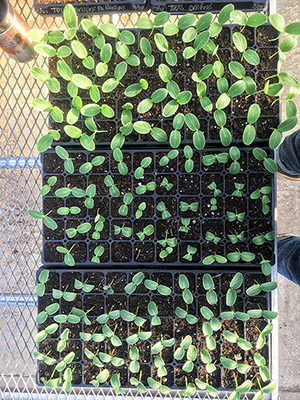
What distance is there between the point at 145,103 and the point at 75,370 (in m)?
1.02

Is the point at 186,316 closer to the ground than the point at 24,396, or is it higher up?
higher up

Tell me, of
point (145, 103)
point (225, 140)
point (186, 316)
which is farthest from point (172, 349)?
point (145, 103)

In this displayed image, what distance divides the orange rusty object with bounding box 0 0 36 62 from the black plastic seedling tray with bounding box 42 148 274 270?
0.41m

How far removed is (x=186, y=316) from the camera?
1.08 m

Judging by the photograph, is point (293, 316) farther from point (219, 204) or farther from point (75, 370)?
point (75, 370)

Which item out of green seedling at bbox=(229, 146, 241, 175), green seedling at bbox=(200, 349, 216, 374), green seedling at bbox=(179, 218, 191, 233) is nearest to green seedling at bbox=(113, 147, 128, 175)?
green seedling at bbox=(179, 218, 191, 233)

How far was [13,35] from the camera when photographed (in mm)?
1129

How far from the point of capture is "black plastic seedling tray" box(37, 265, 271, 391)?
1.13m

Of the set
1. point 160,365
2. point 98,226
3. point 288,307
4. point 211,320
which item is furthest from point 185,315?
point 288,307

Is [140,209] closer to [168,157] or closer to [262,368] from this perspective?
[168,157]

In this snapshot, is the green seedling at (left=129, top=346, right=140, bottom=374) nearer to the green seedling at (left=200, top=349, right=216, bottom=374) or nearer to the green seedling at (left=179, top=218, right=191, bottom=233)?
the green seedling at (left=200, top=349, right=216, bottom=374)

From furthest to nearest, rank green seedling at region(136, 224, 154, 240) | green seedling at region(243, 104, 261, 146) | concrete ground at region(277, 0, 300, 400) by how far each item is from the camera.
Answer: concrete ground at region(277, 0, 300, 400) → green seedling at region(136, 224, 154, 240) → green seedling at region(243, 104, 261, 146)

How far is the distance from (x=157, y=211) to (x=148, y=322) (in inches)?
16.2

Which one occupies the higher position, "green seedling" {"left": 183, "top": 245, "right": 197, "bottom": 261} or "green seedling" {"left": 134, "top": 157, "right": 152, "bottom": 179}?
"green seedling" {"left": 134, "top": 157, "right": 152, "bottom": 179}
